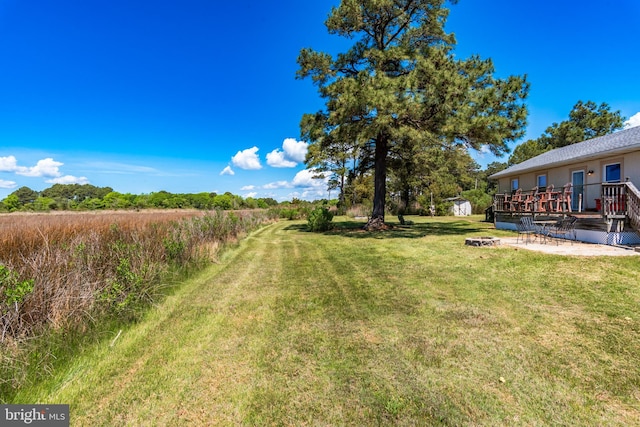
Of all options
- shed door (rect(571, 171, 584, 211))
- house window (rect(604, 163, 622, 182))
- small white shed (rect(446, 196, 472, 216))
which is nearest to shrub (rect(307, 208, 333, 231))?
shed door (rect(571, 171, 584, 211))

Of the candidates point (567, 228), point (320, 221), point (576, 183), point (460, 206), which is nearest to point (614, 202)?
point (567, 228)

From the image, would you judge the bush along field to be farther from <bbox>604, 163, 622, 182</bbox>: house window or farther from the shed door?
the shed door

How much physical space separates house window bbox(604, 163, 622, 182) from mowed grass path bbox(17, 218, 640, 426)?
8.28m

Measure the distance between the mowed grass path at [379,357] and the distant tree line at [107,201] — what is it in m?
13.7

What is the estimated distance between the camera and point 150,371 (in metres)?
2.85

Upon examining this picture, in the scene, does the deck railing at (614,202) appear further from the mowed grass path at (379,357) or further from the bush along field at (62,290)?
the bush along field at (62,290)

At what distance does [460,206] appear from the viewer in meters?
31.4

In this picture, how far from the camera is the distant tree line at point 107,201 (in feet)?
91.4

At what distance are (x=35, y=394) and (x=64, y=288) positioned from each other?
1.41 metres

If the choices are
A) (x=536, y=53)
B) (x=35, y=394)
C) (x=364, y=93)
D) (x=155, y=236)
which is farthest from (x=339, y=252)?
(x=536, y=53)

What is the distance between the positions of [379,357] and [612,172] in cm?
1452

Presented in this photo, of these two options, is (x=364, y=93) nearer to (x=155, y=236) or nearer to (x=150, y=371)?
(x=155, y=236)

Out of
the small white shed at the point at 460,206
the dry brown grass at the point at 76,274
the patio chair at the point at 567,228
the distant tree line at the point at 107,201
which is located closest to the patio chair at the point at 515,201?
the patio chair at the point at 567,228

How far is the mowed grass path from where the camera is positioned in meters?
2.25
